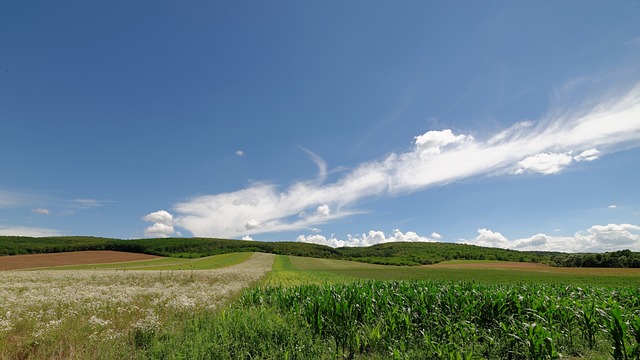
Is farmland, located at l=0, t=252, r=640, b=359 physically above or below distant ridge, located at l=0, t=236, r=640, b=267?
above

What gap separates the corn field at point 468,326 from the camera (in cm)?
871

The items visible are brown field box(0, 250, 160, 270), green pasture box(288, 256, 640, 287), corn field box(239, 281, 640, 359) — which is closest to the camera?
corn field box(239, 281, 640, 359)

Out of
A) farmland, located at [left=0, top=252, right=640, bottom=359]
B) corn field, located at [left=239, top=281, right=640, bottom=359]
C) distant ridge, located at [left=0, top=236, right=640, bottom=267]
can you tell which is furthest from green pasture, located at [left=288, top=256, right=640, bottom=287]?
distant ridge, located at [left=0, top=236, right=640, bottom=267]

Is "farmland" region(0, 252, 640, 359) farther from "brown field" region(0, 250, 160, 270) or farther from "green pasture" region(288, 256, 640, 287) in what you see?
"brown field" region(0, 250, 160, 270)

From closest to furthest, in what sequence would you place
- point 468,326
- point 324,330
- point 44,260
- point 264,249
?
point 324,330 → point 468,326 → point 44,260 → point 264,249

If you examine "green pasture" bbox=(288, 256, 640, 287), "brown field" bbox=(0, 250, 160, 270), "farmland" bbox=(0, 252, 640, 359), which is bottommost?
"brown field" bbox=(0, 250, 160, 270)

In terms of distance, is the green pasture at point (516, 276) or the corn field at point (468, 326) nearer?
the corn field at point (468, 326)

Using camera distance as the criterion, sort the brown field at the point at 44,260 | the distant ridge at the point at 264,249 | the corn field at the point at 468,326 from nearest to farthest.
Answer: the corn field at the point at 468,326
the brown field at the point at 44,260
the distant ridge at the point at 264,249

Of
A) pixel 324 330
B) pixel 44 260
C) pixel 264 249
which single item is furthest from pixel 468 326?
pixel 264 249

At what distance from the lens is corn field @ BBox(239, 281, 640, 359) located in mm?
8711

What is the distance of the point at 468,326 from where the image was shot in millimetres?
11164

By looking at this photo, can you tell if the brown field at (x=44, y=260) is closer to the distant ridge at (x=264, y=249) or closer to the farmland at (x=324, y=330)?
the distant ridge at (x=264, y=249)

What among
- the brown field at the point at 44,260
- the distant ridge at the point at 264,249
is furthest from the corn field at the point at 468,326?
the distant ridge at the point at 264,249

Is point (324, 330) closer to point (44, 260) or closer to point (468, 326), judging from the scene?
point (468, 326)
